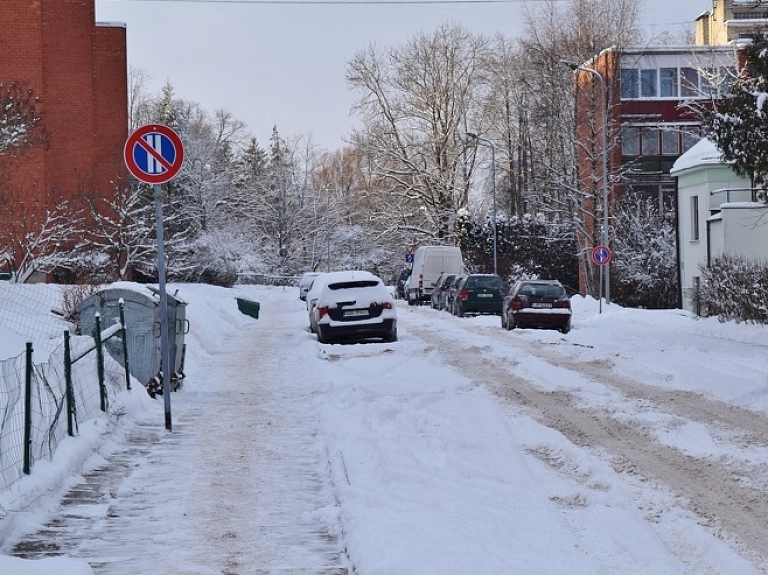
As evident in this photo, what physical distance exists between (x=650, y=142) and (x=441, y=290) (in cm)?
1866

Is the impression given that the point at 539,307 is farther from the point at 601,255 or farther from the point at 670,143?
the point at 670,143

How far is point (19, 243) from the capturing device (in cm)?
3569

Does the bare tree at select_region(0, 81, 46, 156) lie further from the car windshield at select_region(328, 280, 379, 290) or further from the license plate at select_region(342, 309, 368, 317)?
the license plate at select_region(342, 309, 368, 317)

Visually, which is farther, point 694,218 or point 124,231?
point 124,231

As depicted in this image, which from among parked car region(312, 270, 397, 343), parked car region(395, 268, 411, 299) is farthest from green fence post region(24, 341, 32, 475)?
parked car region(395, 268, 411, 299)

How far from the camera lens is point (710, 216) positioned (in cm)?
3859

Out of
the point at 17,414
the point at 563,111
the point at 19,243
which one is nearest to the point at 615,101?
the point at 563,111

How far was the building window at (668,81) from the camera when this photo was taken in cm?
5744

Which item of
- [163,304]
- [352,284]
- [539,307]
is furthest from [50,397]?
[539,307]

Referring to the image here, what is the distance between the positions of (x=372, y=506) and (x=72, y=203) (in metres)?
39.2

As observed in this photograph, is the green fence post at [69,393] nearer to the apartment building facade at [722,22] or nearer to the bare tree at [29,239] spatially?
the bare tree at [29,239]

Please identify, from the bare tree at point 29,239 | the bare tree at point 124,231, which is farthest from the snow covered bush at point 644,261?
the bare tree at point 29,239

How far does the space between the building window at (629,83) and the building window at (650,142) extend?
1953mm

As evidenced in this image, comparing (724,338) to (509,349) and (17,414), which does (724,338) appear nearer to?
(509,349)
